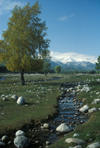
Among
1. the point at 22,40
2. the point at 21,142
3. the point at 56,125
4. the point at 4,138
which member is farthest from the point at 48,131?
the point at 22,40

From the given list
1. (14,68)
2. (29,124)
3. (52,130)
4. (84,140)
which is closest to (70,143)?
(84,140)

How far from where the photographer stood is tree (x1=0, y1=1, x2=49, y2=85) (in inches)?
1299

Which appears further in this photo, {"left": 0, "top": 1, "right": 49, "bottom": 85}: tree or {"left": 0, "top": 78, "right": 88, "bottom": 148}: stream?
{"left": 0, "top": 1, "right": 49, "bottom": 85}: tree

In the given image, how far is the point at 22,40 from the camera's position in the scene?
33.2 metres

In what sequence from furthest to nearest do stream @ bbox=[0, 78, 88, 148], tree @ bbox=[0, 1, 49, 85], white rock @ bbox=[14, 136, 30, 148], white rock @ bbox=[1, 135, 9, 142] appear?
tree @ bbox=[0, 1, 49, 85], white rock @ bbox=[1, 135, 9, 142], stream @ bbox=[0, 78, 88, 148], white rock @ bbox=[14, 136, 30, 148]

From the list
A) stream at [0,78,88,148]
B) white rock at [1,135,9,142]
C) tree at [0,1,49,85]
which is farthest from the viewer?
tree at [0,1,49,85]

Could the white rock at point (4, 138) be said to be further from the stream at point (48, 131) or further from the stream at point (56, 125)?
→ the stream at point (56, 125)

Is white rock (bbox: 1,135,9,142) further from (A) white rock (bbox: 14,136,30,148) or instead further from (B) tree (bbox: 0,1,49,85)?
(B) tree (bbox: 0,1,49,85)

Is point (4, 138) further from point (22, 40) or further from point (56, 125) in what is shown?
point (22, 40)

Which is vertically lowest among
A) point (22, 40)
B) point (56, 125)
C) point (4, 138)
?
point (56, 125)

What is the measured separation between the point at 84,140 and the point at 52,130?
2.77 meters

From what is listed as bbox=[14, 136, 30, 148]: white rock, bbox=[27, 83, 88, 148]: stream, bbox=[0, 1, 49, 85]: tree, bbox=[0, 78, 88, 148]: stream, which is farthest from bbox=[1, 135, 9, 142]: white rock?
bbox=[0, 1, 49, 85]: tree

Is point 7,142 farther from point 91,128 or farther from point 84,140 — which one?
point 91,128

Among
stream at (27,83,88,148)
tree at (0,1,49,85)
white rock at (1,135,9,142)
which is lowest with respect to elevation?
stream at (27,83,88,148)
